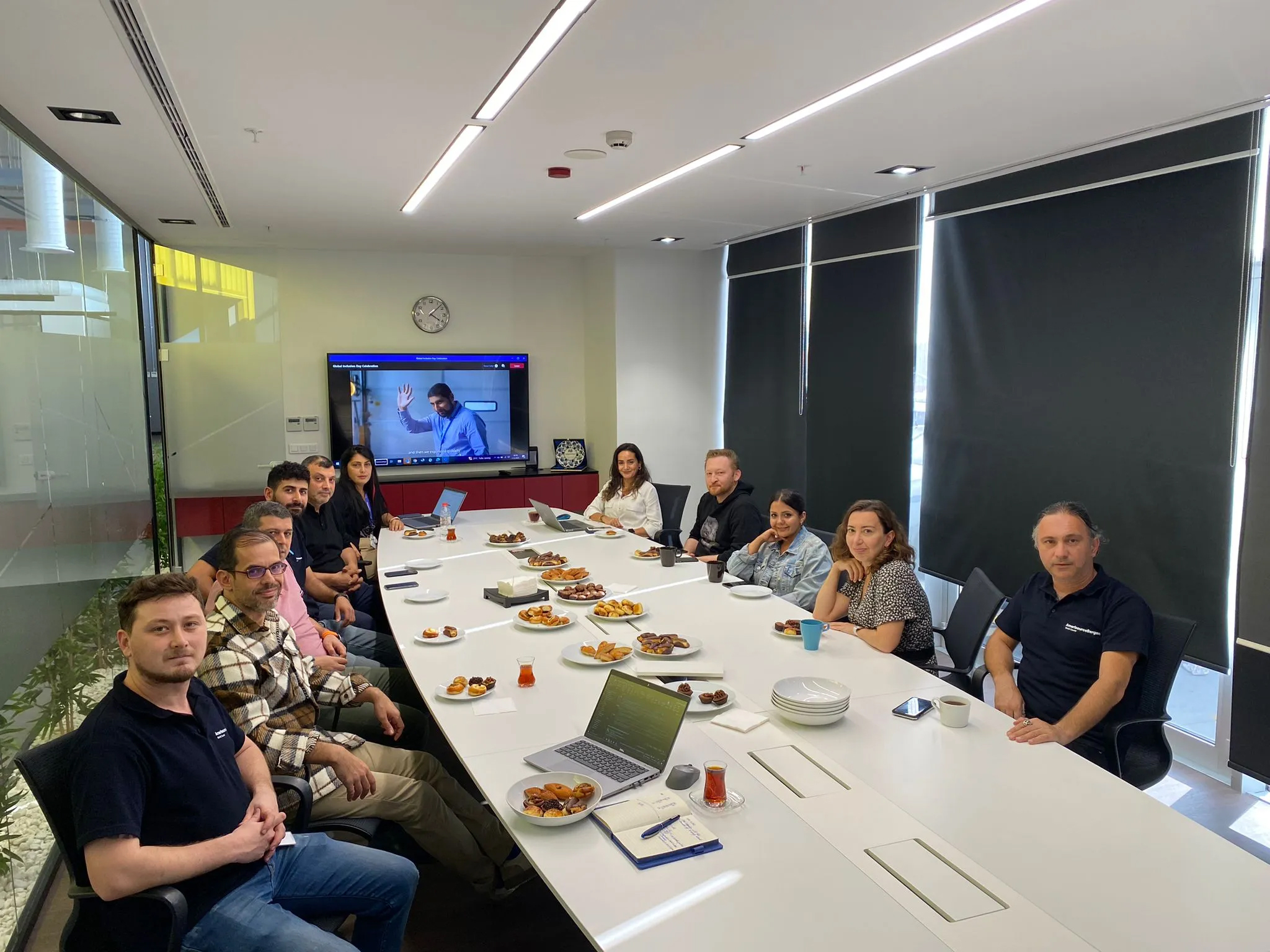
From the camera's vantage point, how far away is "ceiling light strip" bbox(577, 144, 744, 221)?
13.4 ft

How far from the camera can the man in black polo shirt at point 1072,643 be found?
104 inches

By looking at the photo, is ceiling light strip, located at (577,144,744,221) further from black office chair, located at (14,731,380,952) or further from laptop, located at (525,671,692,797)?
black office chair, located at (14,731,380,952)

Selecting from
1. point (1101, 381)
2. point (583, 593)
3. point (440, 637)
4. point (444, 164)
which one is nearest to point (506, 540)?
A: point (583, 593)

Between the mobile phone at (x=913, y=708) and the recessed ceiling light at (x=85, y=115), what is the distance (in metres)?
3.63

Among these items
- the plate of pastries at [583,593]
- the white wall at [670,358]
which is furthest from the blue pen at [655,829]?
the white wall at [670,358]

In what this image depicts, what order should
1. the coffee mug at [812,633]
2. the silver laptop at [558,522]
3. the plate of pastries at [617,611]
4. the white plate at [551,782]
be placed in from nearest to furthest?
the white plate at [551,782], the coffee mug at [812,633], the plate of pastries at [617,611], the silver laptop at [558,522]

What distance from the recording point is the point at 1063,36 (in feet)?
8.56

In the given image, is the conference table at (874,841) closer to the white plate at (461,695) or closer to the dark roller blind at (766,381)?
the white plate at (461,695)

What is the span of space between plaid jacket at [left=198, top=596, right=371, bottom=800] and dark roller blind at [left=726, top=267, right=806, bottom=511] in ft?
15.0

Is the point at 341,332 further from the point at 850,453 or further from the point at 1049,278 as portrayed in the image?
the point at 1049,278

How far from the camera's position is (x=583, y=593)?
12.2 feet

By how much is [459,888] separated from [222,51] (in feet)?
9.32

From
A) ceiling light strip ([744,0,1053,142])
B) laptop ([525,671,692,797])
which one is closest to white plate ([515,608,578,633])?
laptop ([525,671,692,797])

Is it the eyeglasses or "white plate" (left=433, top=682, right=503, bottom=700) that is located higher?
the eyeglasses
